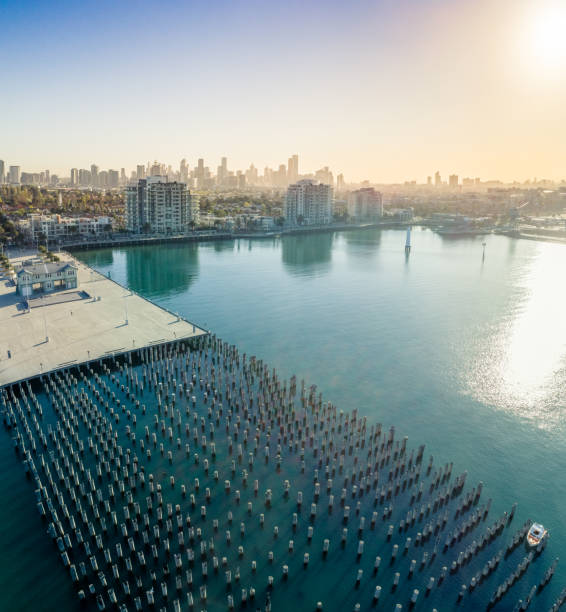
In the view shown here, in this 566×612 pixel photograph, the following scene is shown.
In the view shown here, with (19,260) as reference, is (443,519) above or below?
below

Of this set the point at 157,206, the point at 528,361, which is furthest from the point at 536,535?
the point at 157,206

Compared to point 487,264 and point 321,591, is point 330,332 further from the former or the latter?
point 487,264

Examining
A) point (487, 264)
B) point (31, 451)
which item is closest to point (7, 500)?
point (31, 451)

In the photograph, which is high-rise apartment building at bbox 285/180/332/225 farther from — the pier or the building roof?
the pier

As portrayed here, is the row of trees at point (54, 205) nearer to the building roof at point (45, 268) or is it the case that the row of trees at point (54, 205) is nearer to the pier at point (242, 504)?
the building roof at point (45, 268)

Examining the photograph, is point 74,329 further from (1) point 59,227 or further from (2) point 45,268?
(1) point 59,227

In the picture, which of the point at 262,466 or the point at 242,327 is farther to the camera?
the point at 242,327
